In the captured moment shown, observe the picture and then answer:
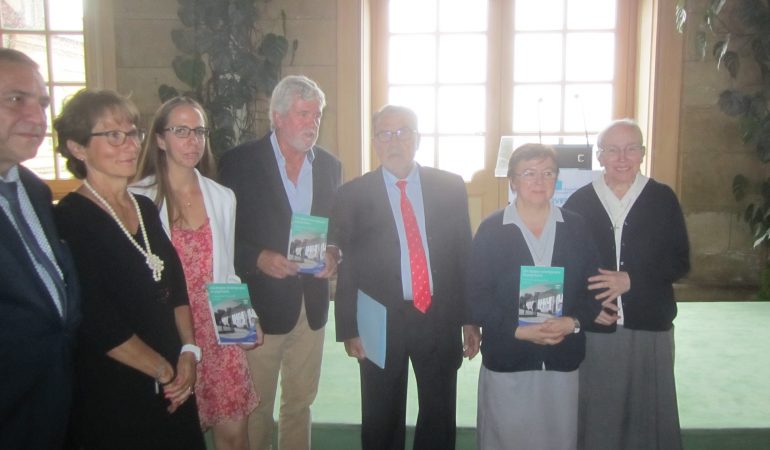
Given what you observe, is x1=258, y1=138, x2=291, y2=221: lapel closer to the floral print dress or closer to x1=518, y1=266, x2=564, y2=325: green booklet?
the floral print dress

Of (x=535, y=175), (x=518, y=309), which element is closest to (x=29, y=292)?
(x=518, y=309)

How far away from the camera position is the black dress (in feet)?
4.60

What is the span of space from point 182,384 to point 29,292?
492mm

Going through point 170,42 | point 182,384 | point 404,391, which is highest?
point 170,42

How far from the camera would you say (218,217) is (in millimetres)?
1825

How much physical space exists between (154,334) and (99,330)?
0.14 m

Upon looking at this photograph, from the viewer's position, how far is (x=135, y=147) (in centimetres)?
153

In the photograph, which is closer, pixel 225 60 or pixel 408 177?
pixel 408 177

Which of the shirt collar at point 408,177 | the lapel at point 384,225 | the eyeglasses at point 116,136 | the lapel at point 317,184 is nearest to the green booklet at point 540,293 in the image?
the lapel at point 384,225

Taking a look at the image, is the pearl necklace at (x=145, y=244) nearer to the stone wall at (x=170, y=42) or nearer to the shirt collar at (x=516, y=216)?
the shirt collar at (x=516, y=216)

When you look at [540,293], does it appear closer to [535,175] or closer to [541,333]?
[541,333]

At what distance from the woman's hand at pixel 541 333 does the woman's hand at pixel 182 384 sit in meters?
0.99

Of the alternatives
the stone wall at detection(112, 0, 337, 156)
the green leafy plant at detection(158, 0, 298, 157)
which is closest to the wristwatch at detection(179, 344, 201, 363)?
the green leafy plant at detection(158, 0, 298, 157)

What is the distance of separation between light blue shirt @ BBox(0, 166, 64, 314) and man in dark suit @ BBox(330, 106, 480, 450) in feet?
3.16
